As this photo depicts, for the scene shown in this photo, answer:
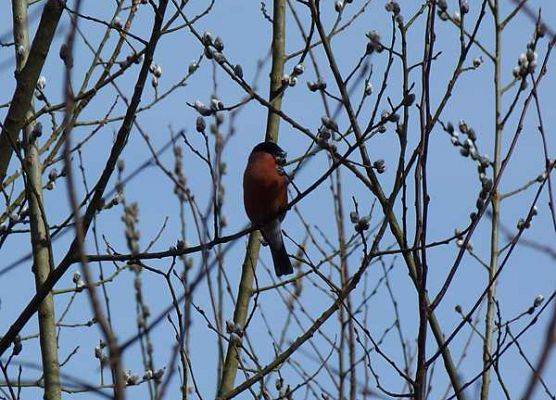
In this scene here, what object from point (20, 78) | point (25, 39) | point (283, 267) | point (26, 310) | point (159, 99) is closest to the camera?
point (26, 310)

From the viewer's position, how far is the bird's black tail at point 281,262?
6.25 meters

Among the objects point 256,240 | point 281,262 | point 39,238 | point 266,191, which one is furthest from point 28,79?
point 281,262

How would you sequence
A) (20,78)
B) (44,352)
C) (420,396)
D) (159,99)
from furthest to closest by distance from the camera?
(159,99)
(44,352)
(20,78)
(420,396)

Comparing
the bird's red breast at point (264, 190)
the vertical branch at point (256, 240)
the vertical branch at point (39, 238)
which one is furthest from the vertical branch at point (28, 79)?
the bird's red breast at point (264, 190)

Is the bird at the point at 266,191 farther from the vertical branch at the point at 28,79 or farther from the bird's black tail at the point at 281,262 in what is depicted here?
the vertical branch at the point at 28,79

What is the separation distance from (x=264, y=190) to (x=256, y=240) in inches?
19.1

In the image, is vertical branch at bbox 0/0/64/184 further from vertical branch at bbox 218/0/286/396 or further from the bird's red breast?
the bird's red breast

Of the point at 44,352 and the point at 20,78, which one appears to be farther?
the point at 44,352

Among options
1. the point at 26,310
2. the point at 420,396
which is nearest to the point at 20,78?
the point at 26,310

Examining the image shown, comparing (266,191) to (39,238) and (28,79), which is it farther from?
(28,79)

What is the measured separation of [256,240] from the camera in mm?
5613

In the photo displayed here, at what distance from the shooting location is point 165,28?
4102mm

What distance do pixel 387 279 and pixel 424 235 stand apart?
2246 millimetres

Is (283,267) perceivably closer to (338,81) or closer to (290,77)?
(290,77)
